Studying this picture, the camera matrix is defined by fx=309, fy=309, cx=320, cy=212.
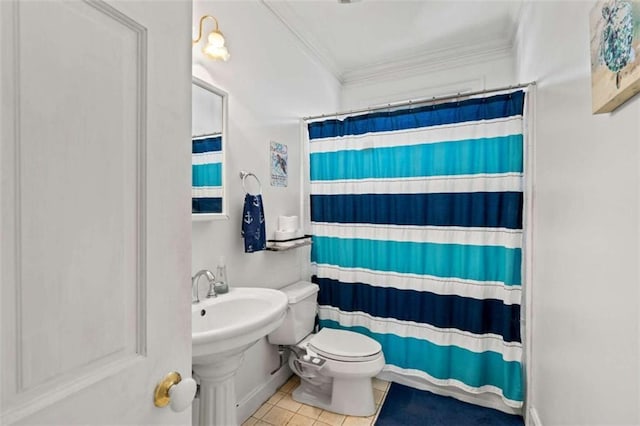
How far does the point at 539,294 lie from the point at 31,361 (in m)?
1.94

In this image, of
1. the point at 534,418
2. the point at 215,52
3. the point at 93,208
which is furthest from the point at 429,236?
the point at 93,208

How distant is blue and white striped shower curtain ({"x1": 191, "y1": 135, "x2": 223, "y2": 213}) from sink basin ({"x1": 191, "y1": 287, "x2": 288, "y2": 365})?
460 millimetres

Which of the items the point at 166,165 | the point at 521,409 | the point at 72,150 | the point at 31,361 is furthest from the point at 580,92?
the point at 521,409

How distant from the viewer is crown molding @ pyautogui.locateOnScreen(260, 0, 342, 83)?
79.8 inches

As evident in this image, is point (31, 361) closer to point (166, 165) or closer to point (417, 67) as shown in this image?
point (166, 165)

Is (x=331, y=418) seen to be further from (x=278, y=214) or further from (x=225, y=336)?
Answer: (x=278, y=214)

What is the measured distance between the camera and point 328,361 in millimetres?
1828

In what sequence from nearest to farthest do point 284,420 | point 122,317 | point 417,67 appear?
1. point 122,317
2. point 284,420
3. point 417,67

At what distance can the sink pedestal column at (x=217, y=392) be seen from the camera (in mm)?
1292

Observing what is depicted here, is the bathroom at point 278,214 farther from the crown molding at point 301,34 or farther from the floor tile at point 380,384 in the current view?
the floor tile at point 380,384

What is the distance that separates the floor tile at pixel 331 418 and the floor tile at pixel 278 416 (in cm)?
18

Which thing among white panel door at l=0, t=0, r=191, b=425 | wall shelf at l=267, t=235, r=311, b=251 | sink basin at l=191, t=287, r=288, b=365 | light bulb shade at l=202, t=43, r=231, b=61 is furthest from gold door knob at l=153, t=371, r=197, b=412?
light bulb shade at l=202, t=43, r=231, b=61

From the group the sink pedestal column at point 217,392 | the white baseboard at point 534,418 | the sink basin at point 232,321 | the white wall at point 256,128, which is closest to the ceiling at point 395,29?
the white wall at point 256,128

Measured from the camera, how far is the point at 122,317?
0.53 meters
